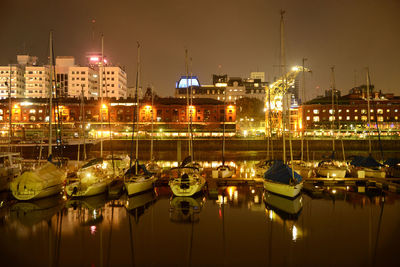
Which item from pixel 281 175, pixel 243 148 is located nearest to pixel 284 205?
pixel 281 175

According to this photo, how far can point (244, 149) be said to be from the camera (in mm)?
62812

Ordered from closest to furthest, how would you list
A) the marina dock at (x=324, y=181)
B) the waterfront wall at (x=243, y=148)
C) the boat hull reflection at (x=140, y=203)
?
1. the boat hull reflection at (x=140, y=203)
2. the marina dock at (x=324, y=181)
3. the waterfront wall at (x=243, y=148)

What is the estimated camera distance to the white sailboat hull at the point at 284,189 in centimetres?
2102

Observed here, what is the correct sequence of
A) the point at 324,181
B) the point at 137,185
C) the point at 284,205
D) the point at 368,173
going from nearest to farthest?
the point at 284,205
the point at 137,185
the point at 324,181
the point at 368,173

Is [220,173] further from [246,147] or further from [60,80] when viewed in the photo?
[60,80]

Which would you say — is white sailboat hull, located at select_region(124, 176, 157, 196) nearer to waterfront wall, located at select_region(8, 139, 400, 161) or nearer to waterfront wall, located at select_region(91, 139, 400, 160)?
waterfront wall, located at select_region(8, 139, 400, 161)

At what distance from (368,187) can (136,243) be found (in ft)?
73.0

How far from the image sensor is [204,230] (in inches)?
672

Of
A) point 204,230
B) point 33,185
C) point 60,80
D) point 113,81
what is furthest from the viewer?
point 113,81

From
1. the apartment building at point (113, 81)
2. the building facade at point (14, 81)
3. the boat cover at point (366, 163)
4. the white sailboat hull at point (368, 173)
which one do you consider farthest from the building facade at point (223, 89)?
the white sailboat hull at point (368, 173)

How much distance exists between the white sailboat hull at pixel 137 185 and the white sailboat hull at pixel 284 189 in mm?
9966

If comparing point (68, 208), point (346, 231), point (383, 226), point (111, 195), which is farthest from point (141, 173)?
point (383, 226)

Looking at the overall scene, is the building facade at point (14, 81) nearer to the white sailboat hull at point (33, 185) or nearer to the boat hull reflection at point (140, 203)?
the white sailboat hull at point (33, 185)

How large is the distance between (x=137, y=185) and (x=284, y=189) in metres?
11.4
